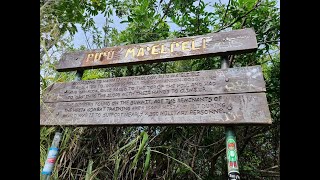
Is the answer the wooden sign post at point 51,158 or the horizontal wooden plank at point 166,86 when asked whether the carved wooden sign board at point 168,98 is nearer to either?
the horizontal wooden plank at point 166,86

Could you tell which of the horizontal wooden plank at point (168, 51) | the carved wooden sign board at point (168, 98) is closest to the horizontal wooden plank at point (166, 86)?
the carved wooden sign board at point (168, 98)

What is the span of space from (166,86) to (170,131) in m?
0.64

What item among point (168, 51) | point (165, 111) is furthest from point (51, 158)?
point (168, 51)

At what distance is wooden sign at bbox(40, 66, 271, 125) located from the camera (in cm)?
142

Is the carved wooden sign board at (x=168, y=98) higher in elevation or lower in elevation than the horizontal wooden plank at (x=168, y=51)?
lower

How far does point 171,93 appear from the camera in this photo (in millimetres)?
1621

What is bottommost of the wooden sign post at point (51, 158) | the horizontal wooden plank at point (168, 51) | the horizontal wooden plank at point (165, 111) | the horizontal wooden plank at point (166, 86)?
the wooden sign post at point (51, 158)

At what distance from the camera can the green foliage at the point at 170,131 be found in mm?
1958

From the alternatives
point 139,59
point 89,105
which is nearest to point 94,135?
point 89,105

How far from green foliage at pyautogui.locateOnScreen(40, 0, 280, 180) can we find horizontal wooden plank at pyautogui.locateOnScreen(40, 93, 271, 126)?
0.21 meters

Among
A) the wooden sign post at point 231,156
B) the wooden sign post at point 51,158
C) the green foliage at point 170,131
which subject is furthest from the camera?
the green foliage at point 170,131

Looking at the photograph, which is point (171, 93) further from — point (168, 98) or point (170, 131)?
point (170, 131)

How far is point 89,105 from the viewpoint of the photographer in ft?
5.95

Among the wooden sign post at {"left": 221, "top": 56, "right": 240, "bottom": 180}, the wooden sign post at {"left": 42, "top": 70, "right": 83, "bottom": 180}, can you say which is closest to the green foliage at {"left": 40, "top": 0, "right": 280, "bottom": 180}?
the wooden sign post at {"left": 42, "top": 70, "right": 83, "bottom": 180}
